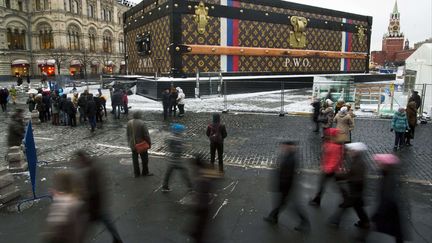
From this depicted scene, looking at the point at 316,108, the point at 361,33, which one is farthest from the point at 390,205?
the point at 361,33

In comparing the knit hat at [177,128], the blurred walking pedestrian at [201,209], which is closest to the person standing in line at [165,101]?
the knit hat at [177,128]

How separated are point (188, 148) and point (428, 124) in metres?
11.6

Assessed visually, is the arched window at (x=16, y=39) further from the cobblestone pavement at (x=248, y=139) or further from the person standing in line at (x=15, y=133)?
the person standing in line at (x=15, y=133)

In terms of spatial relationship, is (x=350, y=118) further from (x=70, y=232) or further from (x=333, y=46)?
(x=333, y=46)

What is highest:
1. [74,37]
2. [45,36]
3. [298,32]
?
[74,37]

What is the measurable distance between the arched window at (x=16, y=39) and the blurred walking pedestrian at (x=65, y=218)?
197 feet

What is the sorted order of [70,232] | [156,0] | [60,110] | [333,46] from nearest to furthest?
[70,232], [60,110], [156,0], [333,46]

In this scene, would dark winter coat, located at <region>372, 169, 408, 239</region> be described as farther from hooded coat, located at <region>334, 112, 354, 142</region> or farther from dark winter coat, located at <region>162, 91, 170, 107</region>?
dark winter coat, located at <region>162, 91, 170, 107</region>

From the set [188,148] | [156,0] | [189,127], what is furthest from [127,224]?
[156,0]

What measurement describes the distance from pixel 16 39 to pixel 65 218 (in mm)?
61452

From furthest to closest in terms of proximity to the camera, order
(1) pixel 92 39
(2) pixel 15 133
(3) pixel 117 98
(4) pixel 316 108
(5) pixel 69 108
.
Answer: (1) pixel 92 39 → (3) pixel 117 98 → (5) pixel 69 108 → (4) pixel 316 108 → (2) pixel 15 133

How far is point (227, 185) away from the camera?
8062 millimetres

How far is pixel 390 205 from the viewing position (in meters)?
4.73

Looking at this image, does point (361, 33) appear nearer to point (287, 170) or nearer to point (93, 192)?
point (287, 170)
